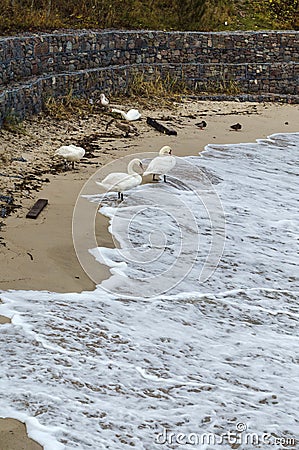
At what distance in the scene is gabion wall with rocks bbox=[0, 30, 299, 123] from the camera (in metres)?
11.5

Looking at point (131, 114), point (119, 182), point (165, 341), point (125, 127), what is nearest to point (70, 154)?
point (119, 182)

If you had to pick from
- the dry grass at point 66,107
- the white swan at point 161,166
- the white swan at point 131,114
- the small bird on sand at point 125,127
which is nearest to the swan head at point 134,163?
the white swan at point 161,166

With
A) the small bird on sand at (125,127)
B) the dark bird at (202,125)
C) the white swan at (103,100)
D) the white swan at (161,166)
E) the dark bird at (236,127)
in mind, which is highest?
the white swan at (161,166)

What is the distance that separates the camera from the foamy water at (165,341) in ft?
14.2

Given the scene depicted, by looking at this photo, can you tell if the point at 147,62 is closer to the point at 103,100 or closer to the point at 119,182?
the point at 103,100

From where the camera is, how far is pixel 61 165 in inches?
358

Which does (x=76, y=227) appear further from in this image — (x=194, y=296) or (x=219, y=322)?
(x=219, y=322)

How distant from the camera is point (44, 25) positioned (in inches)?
526

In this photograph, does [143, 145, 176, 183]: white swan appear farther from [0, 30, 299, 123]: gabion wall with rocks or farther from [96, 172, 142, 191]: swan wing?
[0, 30, 299, 123]: gabion wall with rocks

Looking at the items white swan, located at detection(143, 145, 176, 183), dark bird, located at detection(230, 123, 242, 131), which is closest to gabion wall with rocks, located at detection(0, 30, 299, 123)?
dark bird, located at detection(230, 123, 242, 131)

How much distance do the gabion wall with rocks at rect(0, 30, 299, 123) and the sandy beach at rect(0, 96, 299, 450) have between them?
604 mm

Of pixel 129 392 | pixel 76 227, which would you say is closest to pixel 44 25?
pixel 76 227

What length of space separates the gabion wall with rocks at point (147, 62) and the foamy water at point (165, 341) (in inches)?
175

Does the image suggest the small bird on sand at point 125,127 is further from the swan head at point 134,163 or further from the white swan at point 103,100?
the swan head at point 134,163
